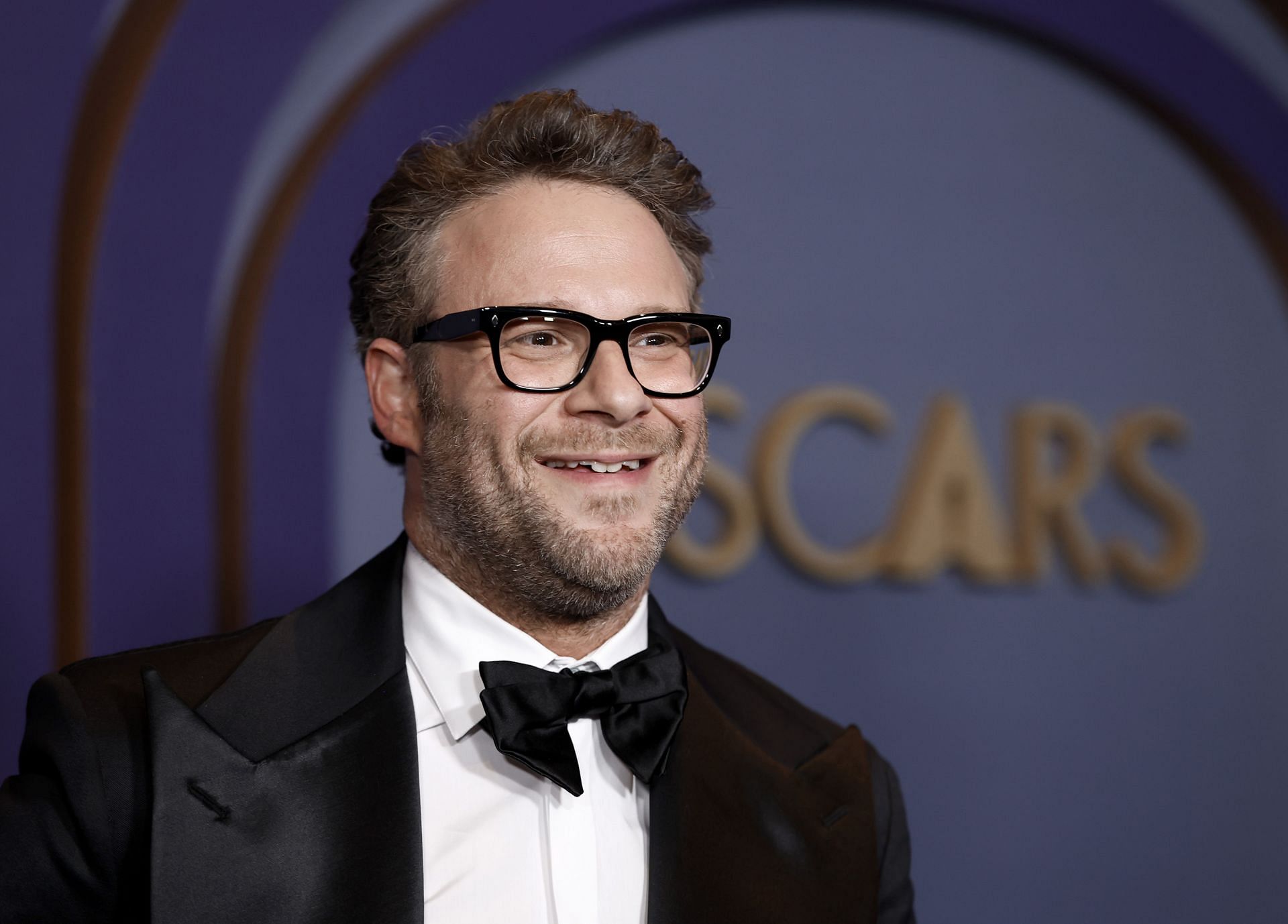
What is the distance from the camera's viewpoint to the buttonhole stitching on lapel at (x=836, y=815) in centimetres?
162

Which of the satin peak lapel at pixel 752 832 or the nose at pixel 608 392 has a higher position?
the nose at pixel 608 392

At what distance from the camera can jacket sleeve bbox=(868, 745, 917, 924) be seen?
1.69 metres

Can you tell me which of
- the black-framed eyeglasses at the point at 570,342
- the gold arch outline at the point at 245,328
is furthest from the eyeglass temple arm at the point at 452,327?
the gold arch outline at the point at 245,328

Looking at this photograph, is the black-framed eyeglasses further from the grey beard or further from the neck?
the neck

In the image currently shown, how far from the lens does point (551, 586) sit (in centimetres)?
148

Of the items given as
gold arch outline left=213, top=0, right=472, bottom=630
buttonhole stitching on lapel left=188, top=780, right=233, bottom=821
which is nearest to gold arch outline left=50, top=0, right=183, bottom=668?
gold arch outline left=213, top=0, right=472, bottom=630

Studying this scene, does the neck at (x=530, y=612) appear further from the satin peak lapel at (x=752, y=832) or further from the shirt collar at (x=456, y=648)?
the satin peak lapel at (x=752, y=832)

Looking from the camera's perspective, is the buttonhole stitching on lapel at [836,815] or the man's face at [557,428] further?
the buttonhole stitching on lapel at [836,815]

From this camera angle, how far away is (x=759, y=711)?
1731 millimetres

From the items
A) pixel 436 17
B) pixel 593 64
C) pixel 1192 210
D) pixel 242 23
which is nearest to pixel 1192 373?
pixel 1192 210

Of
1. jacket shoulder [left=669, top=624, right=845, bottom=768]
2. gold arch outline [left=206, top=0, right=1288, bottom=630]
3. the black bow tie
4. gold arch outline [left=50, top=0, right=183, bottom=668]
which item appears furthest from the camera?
gold arch outline [left=206, top=0, right=1288, bottom=630]

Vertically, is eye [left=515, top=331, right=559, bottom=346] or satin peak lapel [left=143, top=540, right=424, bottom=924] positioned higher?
eye [left=515, top=331, right=559, bottom=346]

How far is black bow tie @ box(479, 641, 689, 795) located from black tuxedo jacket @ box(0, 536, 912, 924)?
0.17ft

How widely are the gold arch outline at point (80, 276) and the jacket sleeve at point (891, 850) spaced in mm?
1237
